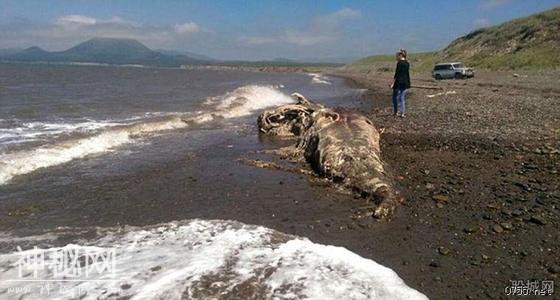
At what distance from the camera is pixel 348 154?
311 inches

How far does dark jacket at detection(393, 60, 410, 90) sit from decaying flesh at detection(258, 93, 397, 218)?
409cm

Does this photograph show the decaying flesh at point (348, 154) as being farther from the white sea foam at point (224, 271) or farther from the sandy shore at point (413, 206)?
the white sea foam at point (224, 271)

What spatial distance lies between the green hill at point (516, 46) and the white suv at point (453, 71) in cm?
641

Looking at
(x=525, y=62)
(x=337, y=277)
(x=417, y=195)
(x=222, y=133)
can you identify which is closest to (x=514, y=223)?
(x=417, y=195)

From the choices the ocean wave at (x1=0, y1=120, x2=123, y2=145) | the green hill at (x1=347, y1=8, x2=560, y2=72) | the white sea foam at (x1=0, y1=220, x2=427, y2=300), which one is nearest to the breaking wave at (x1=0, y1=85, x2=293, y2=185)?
the ocean wave at (x1=0, y1=120, x2=123, y2=145)

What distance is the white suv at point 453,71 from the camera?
40.1 meters

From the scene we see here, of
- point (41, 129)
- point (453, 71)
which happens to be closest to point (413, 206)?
point (41, 129)

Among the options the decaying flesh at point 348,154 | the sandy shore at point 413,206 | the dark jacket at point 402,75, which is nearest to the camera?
the sandy shore at point 413,206

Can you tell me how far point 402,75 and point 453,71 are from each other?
1188 inches

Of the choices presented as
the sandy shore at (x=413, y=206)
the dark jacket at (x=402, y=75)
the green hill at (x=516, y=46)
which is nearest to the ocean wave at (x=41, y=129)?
the sandy shore at (x=413, y=206)

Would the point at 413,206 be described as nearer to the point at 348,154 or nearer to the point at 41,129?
the point at 348,154

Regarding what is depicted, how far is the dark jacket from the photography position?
47.6 feet

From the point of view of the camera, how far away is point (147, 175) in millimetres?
8766

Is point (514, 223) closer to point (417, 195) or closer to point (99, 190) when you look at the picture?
point (417, 195)
